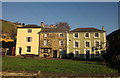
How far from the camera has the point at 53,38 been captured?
122 ft

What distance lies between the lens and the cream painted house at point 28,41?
37375mm

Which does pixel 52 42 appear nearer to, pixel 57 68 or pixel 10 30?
pixel 57 68

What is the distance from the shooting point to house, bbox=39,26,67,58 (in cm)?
3678

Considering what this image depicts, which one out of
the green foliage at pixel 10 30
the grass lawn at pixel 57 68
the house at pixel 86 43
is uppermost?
the green foliage at pixel 10 30

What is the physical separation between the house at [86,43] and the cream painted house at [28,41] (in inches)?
351

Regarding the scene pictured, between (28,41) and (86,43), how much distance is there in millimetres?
15812

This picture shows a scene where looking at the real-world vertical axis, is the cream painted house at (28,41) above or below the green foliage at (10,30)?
below

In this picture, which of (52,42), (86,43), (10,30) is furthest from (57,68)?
(10,30)

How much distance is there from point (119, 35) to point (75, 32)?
11.8 metres

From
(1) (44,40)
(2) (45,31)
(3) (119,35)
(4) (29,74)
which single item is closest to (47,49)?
(1) (44,40)

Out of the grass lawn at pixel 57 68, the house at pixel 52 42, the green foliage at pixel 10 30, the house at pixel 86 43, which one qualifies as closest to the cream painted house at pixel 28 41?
the house at pixel 52 42

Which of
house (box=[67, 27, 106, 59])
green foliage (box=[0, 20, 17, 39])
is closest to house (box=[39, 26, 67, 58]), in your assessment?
house (box=[67, 27, 106, 59])

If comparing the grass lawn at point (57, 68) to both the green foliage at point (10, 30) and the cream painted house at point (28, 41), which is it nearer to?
the cream painted house at point (28, 41)

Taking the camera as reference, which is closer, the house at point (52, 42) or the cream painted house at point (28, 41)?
the house at point (52, 42)
